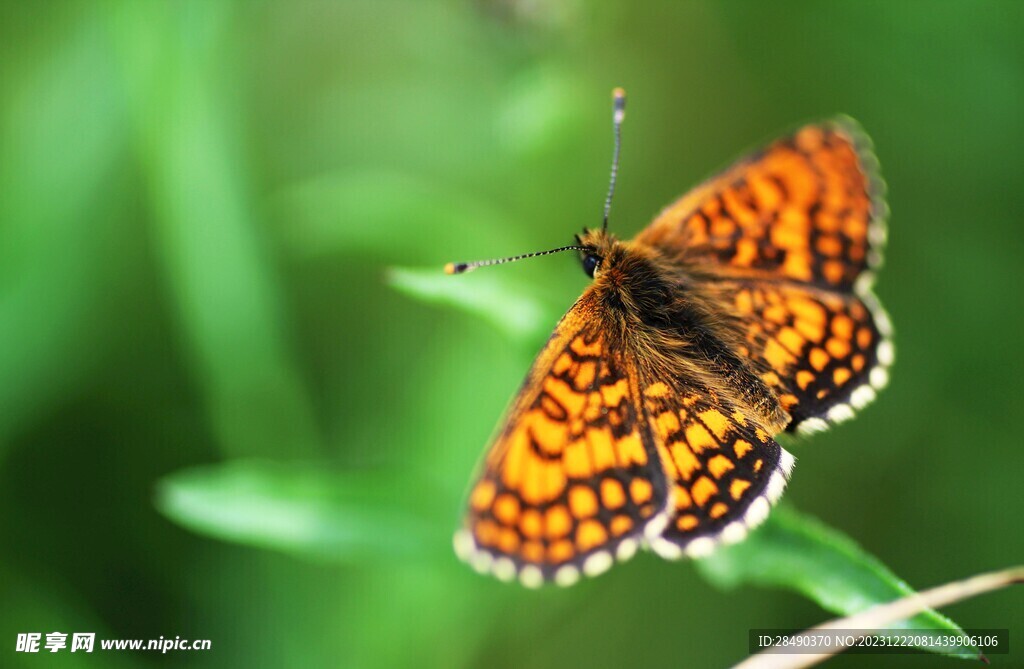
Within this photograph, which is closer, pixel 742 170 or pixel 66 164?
pixel 742 170

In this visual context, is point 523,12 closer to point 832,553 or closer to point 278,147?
point 278,147

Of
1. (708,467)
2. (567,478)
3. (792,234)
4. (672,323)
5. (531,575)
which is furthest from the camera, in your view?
(792,234)

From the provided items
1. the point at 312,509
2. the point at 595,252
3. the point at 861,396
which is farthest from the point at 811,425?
the point at 312,509

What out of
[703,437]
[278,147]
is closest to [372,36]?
[278,147]

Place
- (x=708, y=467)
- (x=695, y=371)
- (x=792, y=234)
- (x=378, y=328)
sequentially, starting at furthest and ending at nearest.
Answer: (x=378, y=328) → (x=792, y=234) → (x=695, y=371) → (x=708, y=467)

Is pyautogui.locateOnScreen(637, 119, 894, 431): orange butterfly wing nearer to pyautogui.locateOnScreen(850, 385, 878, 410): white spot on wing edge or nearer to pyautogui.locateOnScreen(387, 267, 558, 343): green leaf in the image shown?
pyautogui.locateOnScreen(850, 385, 878, 410): white spot on wing edge

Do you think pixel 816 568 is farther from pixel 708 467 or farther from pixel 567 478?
pixel 567 478

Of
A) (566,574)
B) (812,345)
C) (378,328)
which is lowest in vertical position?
(566,574)

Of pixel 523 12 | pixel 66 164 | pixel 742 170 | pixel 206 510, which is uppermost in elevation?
pixel 523 12
